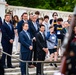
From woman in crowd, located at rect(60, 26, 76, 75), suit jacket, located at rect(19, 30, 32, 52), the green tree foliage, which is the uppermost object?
woman in crowd, located at rect(60, 26, 76, 75)

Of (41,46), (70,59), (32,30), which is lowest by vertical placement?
(41,46)

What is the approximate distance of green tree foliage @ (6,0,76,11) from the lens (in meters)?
30.6

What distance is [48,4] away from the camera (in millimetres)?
31422

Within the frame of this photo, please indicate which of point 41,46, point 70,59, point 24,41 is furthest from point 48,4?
point 70,59

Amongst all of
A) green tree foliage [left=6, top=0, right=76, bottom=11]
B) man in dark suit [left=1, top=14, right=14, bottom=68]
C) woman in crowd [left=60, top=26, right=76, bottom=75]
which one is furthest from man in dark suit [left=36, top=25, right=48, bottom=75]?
green tree foliage [left=6, top=0, right=76, bottom=11]

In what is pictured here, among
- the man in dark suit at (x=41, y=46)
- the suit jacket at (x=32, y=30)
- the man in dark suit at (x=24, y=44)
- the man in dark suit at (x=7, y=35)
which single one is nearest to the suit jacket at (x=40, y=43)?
the man in dark suit at (x=41, y=46)

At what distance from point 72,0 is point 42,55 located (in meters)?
18.9

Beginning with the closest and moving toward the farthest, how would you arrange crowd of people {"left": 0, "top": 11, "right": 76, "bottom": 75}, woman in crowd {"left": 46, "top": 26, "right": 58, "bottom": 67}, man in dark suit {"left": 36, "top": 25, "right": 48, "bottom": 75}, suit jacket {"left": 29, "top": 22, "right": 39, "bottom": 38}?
1. crowd of people {"left": 0, "top": 11, "right": 76, "bottom": 75}
2. man in dark suit {"left": 36, "top": 25, "right": 48, "bottom": 75}
3. suit jacket {"left": 29, "top": 22, "right": 39, "bottom": 38}
4. woman in crowd {"left": 46, "top": 26, "right": 58, "bottom": 67}

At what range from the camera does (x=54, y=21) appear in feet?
50.2

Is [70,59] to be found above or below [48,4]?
above

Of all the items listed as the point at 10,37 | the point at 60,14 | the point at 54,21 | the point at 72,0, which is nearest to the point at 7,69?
the point at 10,37

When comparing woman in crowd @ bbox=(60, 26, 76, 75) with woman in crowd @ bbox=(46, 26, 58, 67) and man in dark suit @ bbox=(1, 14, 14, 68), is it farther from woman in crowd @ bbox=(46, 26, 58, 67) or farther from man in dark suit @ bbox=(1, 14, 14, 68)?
woman in crowd @ bbox=(46, 26, 58, 67)

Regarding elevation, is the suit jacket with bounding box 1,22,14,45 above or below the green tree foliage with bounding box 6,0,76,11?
above

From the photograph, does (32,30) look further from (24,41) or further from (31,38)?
(24,41)
